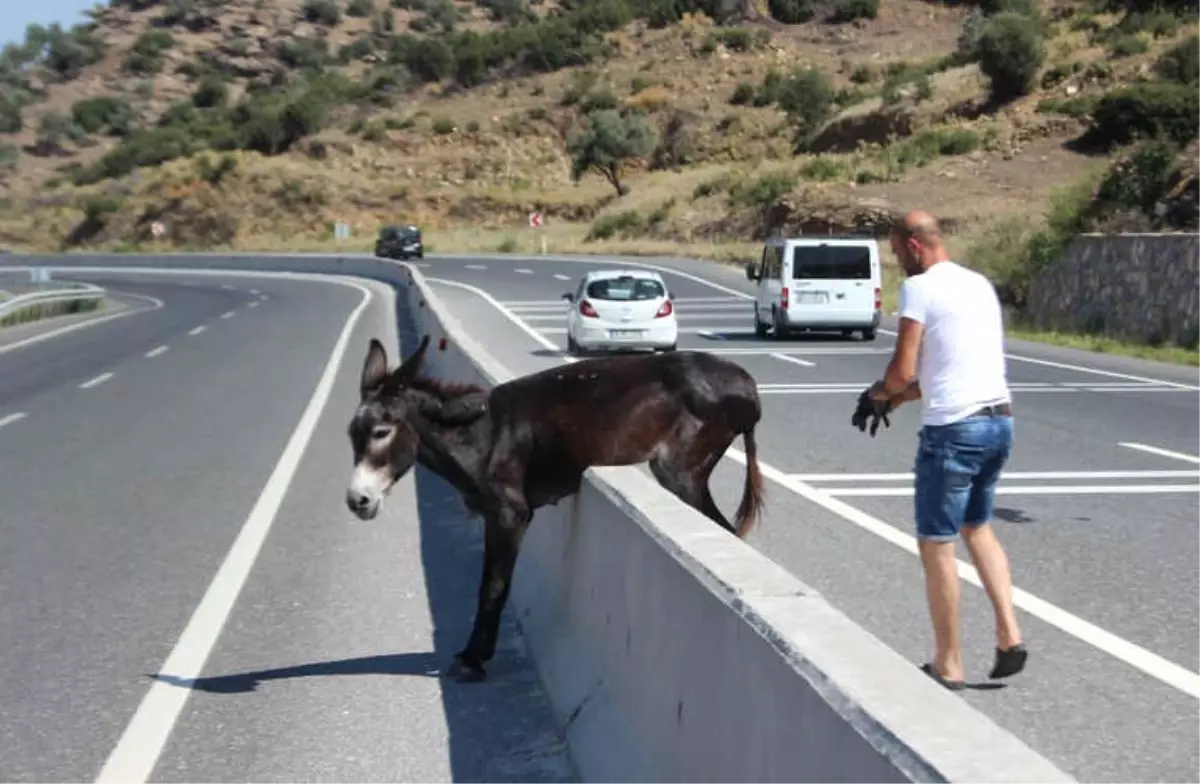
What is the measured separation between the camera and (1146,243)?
1178 inches

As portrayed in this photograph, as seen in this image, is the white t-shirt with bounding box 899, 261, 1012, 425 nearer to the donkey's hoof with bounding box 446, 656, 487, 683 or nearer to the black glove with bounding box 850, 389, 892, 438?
the black glove with bounding box 850, 389, 892, 438

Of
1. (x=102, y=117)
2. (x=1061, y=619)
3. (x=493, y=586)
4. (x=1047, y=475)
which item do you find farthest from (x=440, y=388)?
(x=102, y=117)

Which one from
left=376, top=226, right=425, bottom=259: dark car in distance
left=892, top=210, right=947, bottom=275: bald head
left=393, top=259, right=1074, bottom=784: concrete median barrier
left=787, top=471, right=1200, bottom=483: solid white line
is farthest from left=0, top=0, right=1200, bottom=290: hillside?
left=393, top=259, right=1074, bottom=784: concrete median barrier

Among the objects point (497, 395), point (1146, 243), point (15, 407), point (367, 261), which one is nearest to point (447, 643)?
point (497, 395)

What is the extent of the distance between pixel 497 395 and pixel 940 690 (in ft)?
14.4

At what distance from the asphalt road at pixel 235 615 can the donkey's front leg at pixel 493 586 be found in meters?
0.12

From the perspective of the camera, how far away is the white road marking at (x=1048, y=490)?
12.9 m

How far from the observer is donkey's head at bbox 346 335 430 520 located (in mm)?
7133

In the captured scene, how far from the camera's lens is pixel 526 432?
7641 millimetres

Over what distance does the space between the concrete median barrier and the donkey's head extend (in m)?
0.79

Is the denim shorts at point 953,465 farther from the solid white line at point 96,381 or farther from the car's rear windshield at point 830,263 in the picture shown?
the car's rear windshield at point 830,263

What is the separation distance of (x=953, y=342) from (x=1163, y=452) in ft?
30.5

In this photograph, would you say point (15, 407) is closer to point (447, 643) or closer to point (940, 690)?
point (447, 643)

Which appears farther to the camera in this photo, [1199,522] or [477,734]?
[1199,522]
